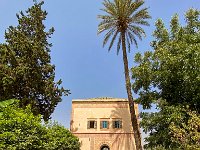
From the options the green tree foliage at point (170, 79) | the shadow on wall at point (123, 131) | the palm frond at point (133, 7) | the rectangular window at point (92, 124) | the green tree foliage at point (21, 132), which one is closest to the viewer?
the green tree foliage at point (21, 132)

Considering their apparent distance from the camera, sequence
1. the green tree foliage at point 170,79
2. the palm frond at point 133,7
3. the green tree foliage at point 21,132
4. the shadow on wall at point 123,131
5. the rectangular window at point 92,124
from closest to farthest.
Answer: the green tree foliage at point 21,132 < the green tree foliage at point 170,79 < the palm frond at point 133,7 < the shadow on wall at point 123,131 < the rectangular window at point 92,124

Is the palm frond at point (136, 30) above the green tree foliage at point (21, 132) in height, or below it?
above

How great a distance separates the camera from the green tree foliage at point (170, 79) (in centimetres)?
2362

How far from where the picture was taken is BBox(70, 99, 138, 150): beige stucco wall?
1549 inches

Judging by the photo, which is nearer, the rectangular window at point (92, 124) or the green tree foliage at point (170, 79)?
the green tree foliage at point (170, 79)

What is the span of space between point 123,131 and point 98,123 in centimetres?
310

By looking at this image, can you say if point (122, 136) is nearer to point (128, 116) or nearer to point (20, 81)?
point (128, 116)

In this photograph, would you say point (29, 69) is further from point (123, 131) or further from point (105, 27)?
point (123, 131)

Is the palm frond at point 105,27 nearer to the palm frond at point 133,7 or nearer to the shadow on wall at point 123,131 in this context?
the palm frond at point 133,7

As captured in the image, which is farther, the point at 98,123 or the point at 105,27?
the point at 98,123

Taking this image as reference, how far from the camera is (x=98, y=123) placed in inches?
1578

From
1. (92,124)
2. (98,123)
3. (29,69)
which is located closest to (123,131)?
(98,123)

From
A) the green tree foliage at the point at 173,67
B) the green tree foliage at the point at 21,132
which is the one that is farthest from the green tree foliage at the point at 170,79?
the green tree foliage at the point at 21,132

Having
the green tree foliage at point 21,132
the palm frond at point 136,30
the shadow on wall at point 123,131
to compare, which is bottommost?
the green tree foliage at point 21,132
